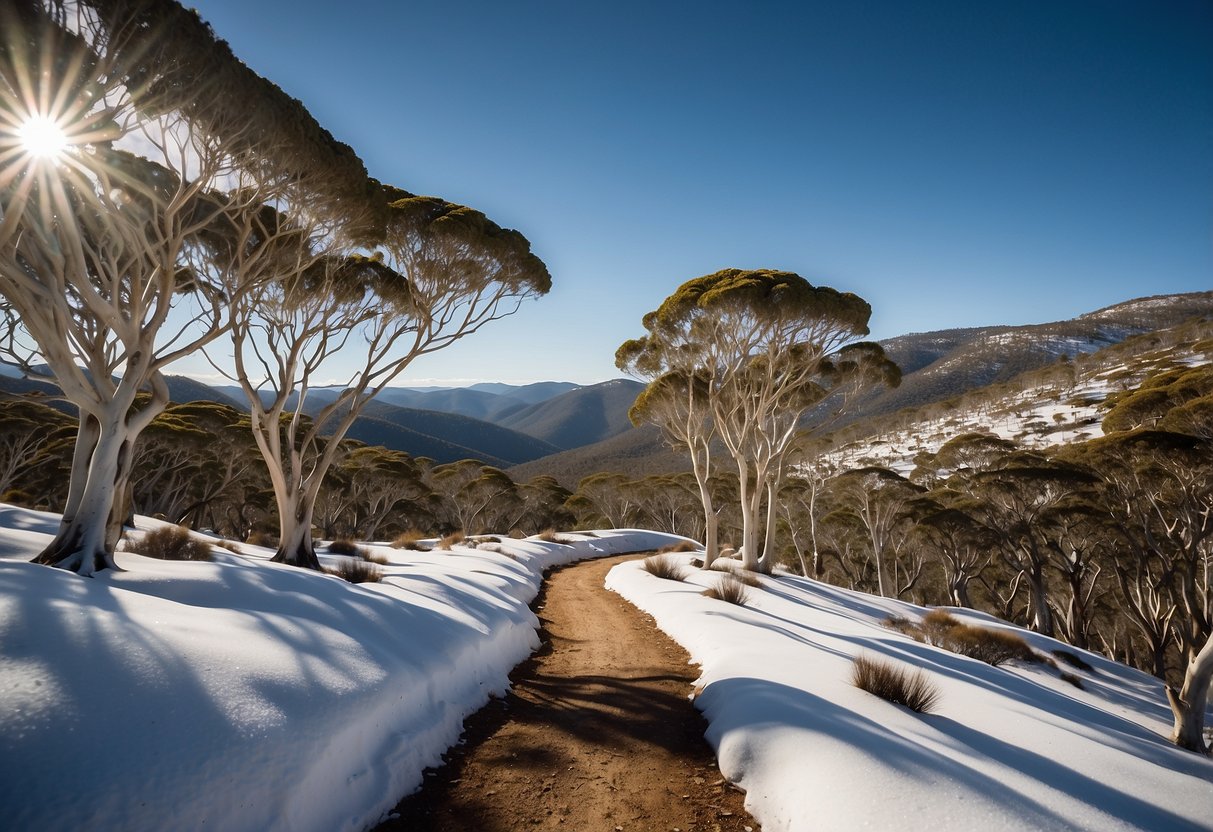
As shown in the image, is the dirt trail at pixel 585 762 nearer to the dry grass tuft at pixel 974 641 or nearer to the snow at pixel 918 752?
the snow at pixel 918 752

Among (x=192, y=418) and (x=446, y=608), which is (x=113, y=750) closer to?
(x=446, y=608)

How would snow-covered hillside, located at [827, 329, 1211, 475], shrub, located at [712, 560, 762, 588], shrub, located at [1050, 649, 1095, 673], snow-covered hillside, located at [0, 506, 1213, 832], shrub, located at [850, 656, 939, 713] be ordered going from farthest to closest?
snow-covered hillside, located at [827, 329, 1211, 475] < shrub, located at [712, 560, 762, 588] < shrub, located at [1050, 649, 1095, 673] < shrub, located at [850, 656, 939, 713] < snow-covered hillside, located at [0, 506, 1213, 832]

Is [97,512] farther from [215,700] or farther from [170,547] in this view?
[215,700]

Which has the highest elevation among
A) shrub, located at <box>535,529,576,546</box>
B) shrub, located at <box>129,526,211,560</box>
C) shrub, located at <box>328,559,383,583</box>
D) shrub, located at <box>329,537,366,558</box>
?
shrub, located at <box>129,526,211,560</box>

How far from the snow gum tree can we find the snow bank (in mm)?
13360

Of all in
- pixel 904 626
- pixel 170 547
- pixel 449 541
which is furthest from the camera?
pixel 449 541

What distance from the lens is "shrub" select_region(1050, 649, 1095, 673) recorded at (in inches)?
564

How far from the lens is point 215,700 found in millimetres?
3350

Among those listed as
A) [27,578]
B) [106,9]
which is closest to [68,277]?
[106,9]

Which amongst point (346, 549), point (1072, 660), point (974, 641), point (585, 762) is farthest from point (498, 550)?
point (1072, 660)

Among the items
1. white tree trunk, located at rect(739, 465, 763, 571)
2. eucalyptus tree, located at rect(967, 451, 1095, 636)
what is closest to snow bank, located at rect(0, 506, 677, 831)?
white tree trunk, located at rect(739, 465, 763, 571)

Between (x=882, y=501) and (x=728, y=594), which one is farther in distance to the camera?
(x=882, y=501)

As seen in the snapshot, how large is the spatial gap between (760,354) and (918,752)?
14950 millimetres

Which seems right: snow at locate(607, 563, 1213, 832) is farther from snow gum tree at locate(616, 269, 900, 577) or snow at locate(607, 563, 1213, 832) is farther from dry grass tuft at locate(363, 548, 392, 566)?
snow gum tree at locate(616, 269, 900, 577)
